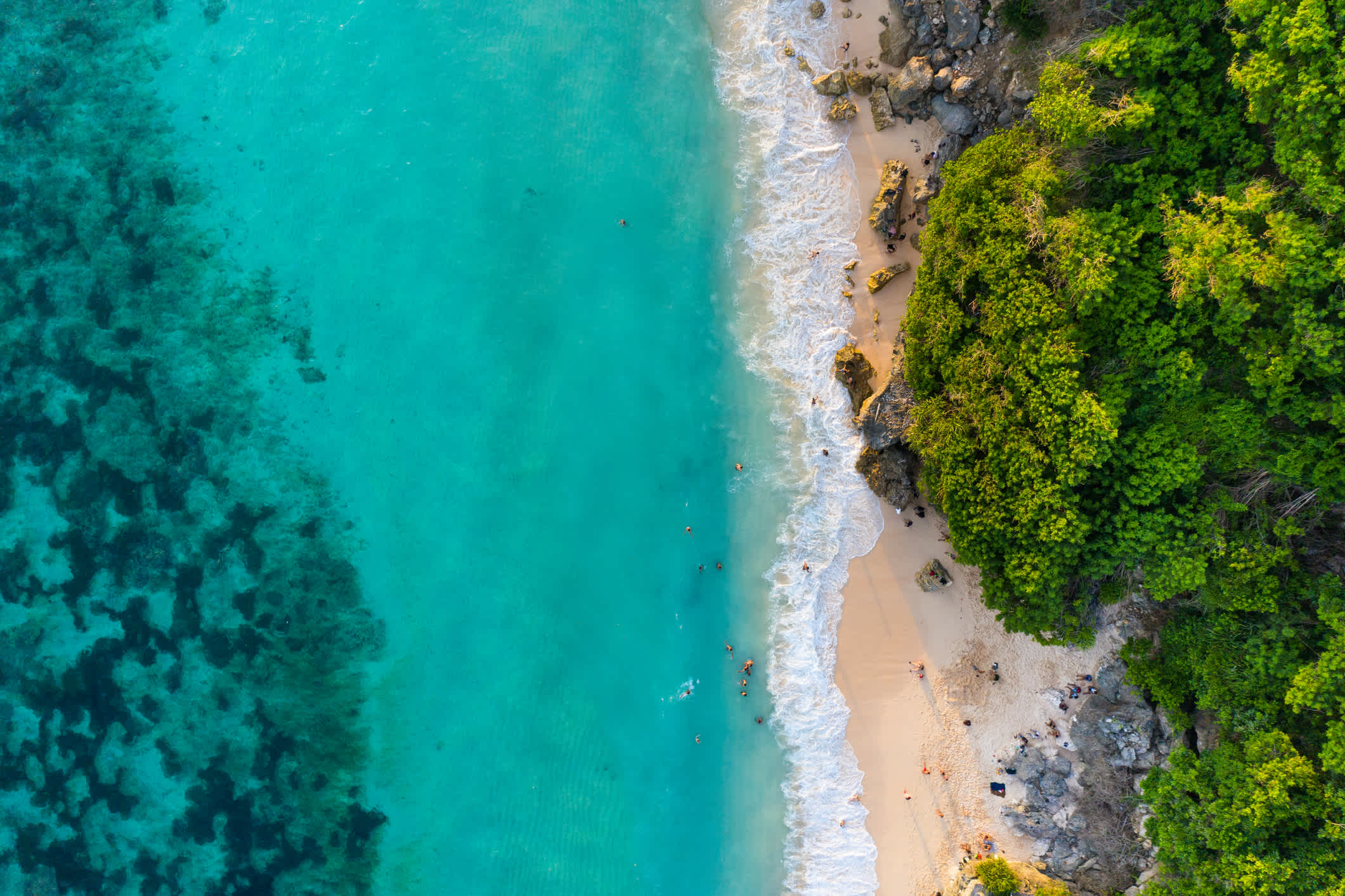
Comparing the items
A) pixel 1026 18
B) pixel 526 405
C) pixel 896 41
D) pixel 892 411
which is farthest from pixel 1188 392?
pixel 526 405

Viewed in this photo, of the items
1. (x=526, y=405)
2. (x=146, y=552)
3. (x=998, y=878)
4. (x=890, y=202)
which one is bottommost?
(x=998, y=878)

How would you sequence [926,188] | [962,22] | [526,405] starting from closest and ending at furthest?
[962,22] → [926,188] → [526,405]

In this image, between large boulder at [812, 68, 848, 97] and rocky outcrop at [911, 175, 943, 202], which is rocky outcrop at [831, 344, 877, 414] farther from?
large boulder at [812, 68, 848, 97]

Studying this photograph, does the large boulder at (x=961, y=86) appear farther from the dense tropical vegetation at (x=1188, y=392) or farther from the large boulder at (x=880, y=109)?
the dense tropical vegetation at (x=1188, y=392)

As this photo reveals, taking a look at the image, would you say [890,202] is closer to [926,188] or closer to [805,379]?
[926,188]

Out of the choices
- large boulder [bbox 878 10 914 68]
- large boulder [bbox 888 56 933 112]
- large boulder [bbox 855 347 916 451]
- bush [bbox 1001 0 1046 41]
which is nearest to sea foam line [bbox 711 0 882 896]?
large boulder [bbox 855 347 916 451]

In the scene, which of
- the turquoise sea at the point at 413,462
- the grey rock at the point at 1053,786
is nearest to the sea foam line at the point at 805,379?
the turquoise sea at the point at 413,462

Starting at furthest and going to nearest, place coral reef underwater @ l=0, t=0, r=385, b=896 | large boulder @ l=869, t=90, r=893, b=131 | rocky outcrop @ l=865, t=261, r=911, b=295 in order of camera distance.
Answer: coral reef underwater @ l=0, t=0, r=385, b=896
large boulder @ l=869, t=90, r=893, b=131
rocky outcrop @ l=865, t=261, r=911, b=295
